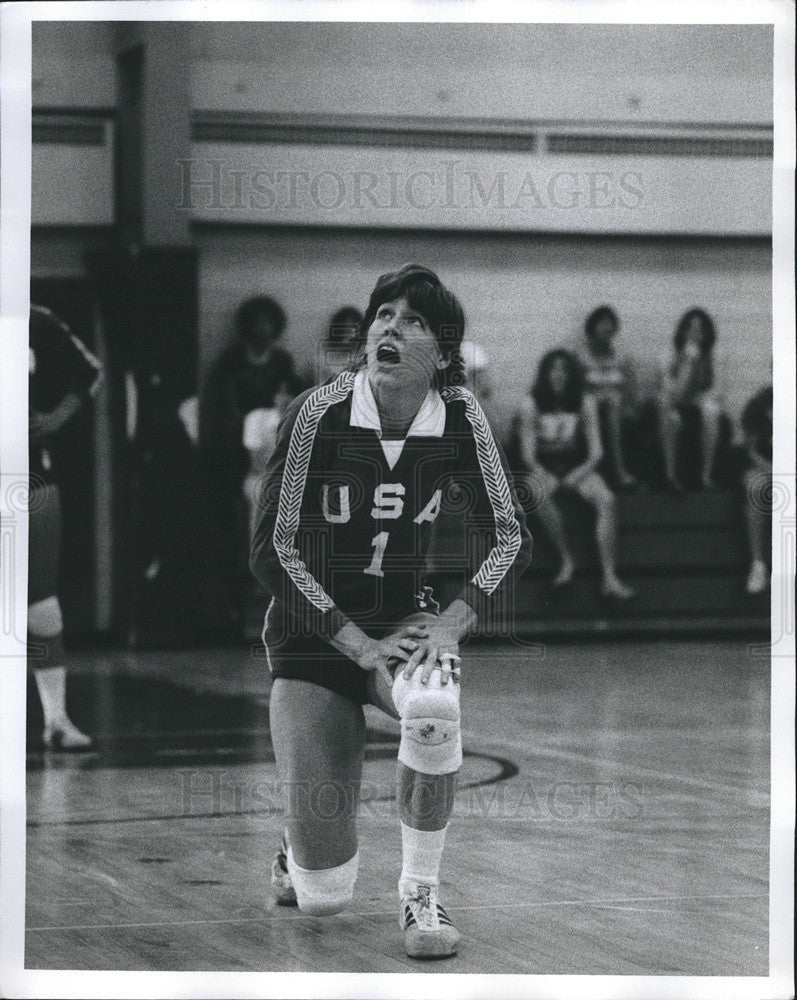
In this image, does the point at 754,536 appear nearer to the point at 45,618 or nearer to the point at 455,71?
the point at 455,71

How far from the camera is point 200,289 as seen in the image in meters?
12.3

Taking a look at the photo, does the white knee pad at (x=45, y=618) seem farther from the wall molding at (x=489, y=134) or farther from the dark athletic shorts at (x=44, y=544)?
the wall molding at (x=489, y=134)

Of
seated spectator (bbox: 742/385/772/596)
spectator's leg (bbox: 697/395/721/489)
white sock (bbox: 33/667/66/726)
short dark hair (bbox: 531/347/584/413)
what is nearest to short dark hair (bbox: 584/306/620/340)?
short dark hair (bbox: 531/347/584/413)

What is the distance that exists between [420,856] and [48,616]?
3.38 m

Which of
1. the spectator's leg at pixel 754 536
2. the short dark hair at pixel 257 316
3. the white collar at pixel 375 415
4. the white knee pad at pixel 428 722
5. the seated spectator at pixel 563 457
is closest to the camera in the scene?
the white knee pad at pixel 428 722

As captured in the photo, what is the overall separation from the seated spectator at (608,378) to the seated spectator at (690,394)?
0.91ft

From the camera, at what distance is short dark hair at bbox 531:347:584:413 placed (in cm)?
1256

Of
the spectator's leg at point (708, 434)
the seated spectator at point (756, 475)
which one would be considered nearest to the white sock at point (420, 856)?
the seated spectator at point (756, 475)

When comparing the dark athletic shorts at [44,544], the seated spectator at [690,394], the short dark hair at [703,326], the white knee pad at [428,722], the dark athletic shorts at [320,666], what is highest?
the short dark hair at [703,326]

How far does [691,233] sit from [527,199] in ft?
3.84

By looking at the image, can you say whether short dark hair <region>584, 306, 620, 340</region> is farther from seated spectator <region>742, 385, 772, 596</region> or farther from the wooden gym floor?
the wooden gym floor

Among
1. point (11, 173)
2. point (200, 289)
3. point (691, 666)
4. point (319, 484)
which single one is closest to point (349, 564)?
point (319, 484)

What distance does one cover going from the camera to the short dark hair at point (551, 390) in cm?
1256

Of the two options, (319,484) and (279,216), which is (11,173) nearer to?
(319,484)
